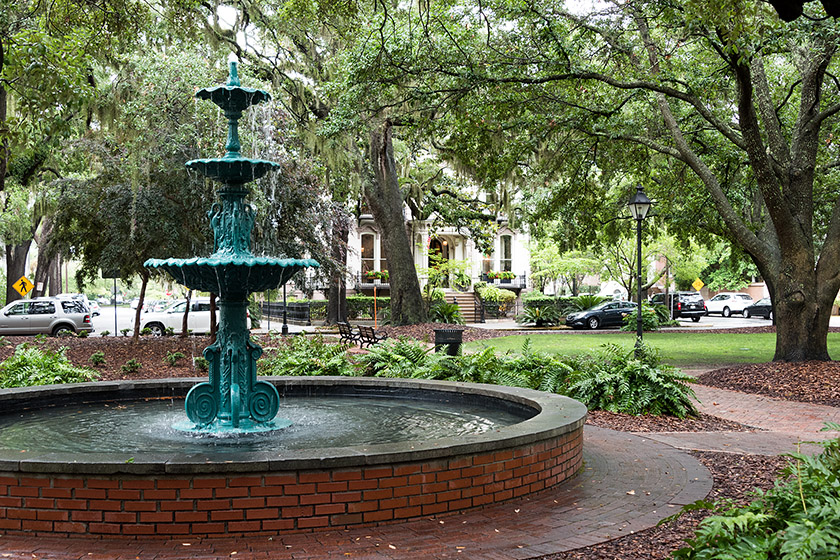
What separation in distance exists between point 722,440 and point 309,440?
5.14 m

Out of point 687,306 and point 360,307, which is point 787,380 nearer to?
point 360,307

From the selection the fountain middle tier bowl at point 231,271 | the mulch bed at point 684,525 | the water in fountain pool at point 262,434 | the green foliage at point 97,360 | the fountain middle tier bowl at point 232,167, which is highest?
the fountain middle tier bowl at point 232,167

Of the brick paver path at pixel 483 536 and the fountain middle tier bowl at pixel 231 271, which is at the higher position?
the fountain middle tier bowl at pixel 231 271

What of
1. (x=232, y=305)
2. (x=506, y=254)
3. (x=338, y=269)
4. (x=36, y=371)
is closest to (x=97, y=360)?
(x=36, y=371)

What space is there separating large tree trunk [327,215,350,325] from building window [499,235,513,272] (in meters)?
19.1

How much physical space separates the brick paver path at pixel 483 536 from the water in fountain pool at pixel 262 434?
182 centimetres

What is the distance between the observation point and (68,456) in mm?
5316

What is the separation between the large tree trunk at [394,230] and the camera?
28859 mm

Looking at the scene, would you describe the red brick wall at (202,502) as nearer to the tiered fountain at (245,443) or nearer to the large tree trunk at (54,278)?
the tiered fountain at (245,443)

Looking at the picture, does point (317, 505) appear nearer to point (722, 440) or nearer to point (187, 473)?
point (187, 473)

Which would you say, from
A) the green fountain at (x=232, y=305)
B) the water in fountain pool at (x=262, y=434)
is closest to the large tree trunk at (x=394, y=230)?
the water in fountain pool at (x=262, y=434)

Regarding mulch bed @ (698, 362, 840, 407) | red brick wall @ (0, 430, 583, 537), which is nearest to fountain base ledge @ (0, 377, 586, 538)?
red brick wall @ (0, 430, 583, 537)

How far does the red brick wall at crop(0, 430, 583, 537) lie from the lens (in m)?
5.14

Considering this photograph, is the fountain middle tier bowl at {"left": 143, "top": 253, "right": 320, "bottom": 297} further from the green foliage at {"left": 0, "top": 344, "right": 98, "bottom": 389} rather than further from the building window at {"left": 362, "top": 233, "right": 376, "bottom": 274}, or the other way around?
the building window at {"left": 362, "top": 233, "right": 376, "bottom": 274}
